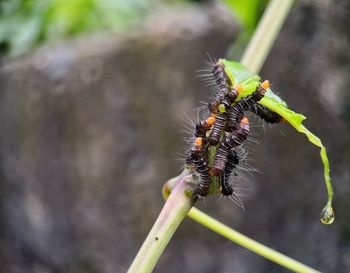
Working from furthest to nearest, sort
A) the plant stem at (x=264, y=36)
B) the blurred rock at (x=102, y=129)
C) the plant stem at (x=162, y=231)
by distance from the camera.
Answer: the blurred rock at (x=102, y=129), the plant stem at (x=264, y=36), the plant stem at (x=162, y=231)

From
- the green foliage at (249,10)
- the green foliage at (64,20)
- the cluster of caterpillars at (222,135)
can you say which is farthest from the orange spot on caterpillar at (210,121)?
the green foliage at (64,20)

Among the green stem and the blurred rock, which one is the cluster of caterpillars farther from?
the blurred rock

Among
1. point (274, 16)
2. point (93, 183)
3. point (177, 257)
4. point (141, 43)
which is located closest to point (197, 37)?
point (141, 43)

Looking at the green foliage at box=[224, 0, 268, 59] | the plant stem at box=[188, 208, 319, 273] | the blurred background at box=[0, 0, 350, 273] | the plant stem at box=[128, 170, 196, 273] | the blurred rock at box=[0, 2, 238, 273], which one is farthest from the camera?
the blurred rock at box=[0, 2, 238, 273]

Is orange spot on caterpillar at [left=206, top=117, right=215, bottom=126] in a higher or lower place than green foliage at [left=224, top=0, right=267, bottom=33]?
lower

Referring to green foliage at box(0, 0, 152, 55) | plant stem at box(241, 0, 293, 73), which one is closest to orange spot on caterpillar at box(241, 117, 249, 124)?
plant stem at box(241, 0, 293, 73)

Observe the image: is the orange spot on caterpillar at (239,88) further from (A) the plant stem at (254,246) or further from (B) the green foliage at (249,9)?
(B) the green foliage at (249,9)

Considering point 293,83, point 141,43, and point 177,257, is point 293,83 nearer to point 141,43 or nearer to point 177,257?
point 141,43
